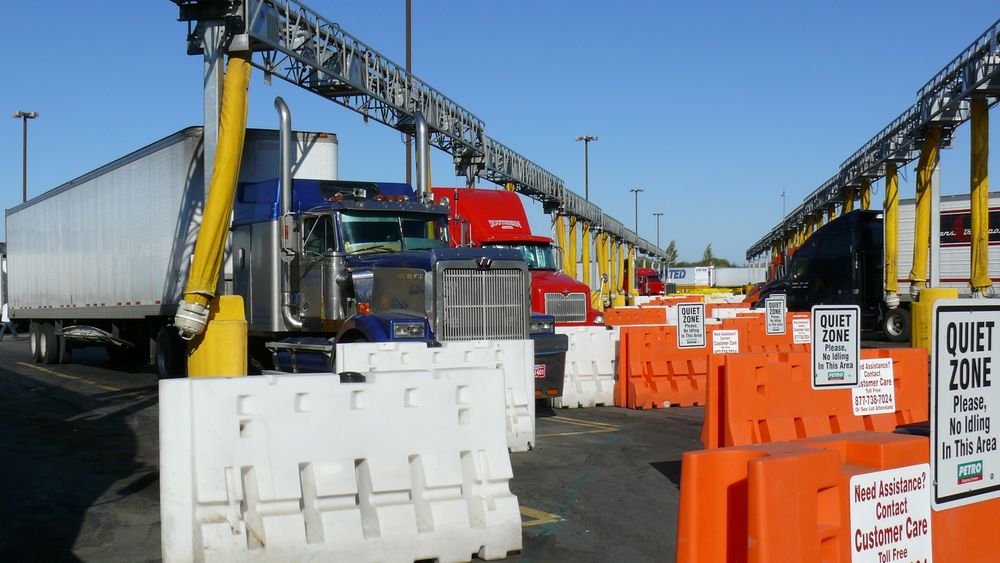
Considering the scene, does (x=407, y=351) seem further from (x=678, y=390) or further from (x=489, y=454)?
(x=678, y=390)

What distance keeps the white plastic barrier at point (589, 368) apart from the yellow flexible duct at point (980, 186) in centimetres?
1585

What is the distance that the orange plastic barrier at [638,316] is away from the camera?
1033 inches

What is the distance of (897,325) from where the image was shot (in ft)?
117

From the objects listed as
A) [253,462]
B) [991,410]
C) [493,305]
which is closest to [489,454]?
[253,462]

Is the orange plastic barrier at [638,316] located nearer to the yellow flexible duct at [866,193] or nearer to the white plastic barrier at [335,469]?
the white plastic barrier at [335,469]

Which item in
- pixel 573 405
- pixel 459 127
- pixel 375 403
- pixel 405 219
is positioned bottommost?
pixel 573 405

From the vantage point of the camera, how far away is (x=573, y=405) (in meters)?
15.8

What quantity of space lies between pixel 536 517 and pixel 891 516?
4266mm

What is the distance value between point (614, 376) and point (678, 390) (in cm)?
108

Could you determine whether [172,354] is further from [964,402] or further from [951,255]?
[951,255]

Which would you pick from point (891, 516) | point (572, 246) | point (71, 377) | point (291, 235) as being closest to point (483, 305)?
point (291, 235)

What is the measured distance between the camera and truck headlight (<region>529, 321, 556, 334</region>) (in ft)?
46.4

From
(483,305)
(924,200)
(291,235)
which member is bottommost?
(483,305)

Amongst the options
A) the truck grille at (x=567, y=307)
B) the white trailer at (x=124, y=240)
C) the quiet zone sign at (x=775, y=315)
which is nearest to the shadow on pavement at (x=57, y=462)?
the white trailer at (x=124, y=240)
